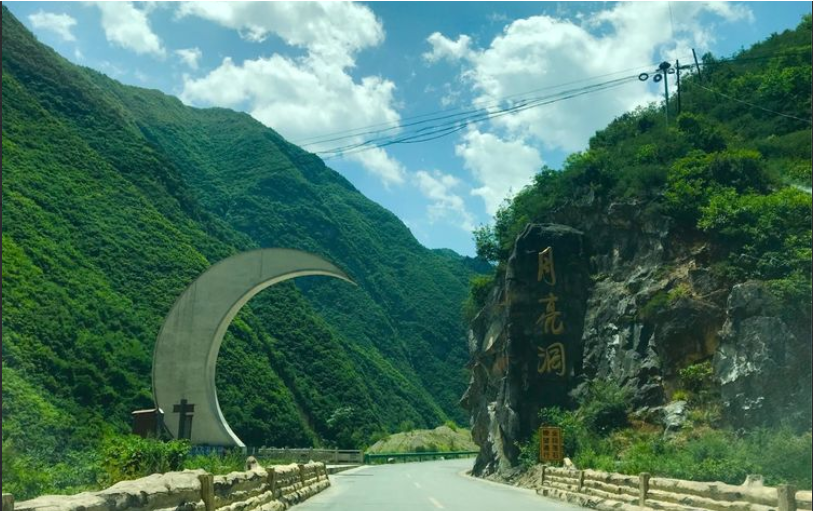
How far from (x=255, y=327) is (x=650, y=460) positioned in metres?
48.5

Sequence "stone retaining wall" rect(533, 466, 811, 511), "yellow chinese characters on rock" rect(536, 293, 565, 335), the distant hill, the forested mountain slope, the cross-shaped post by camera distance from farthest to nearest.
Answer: the distant hill
"yellow chinese characters on rock" rect(536, 293, 565, 335)
the cross-shaped post
the forested mountain slope
"stone retaining wall" rect(533, 466, 811, 511)

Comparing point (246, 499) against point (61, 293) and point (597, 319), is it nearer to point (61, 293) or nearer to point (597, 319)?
point (597, 319)

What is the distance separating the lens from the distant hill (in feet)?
201

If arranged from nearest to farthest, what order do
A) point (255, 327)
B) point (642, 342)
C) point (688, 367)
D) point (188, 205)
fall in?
point (688, 367) < point (642, 342) < point (255, 327) < point (188, 205)

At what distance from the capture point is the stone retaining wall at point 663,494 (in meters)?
9.45

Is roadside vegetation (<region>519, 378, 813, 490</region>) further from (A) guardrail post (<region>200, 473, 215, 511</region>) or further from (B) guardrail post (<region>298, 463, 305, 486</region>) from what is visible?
(A) guardrail post (<region>200, 473, 215, 511</region>)

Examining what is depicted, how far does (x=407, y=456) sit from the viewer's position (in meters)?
57.2

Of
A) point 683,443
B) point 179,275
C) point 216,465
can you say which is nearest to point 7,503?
point 216,465

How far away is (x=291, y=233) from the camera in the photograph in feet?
349

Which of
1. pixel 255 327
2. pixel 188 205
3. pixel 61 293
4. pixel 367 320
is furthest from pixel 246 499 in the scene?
pixel 367 320

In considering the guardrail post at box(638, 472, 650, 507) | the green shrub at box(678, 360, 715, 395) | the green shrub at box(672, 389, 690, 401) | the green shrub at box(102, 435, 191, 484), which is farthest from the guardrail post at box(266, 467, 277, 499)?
the green shrub at box(678, 360, 715, 395)

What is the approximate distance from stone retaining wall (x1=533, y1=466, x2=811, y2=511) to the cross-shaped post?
35.5 ft

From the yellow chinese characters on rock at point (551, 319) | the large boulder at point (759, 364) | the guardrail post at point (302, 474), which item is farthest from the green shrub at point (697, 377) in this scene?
the guardrail post at point (302, 474)

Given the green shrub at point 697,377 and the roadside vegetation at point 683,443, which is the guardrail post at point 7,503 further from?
the green shrub at point 697,377
